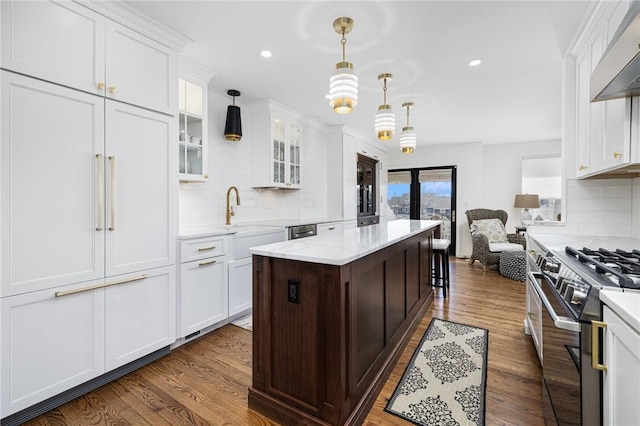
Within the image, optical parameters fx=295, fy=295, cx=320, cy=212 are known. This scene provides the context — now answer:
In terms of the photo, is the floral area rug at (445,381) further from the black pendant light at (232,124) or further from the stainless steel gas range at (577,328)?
the black pendant light at (232,124)

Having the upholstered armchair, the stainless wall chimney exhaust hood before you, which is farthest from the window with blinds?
the stainless wall chimney exhaust hood

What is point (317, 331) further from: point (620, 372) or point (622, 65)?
point (622, 65)

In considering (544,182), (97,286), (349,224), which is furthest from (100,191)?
(544,182)

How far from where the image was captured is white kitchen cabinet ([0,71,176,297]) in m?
1.55

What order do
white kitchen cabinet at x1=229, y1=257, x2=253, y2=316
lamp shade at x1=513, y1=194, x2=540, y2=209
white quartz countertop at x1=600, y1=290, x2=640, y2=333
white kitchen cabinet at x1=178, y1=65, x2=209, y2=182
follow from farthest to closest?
lamp shade at x1=513, y1=194, x2=540, y2=209 < white kitchen cabinet at x1=229, y1=257, x2=253, y2=316 < white kitchen cabinet at x1=178, y1=65, x2=209, y2=182 < white quartz countertop at x1=600, y1=290, x2=640, y2=333

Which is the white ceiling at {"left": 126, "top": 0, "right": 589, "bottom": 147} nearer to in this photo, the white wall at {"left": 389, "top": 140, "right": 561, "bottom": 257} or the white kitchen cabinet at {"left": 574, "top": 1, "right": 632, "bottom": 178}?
the white kitchen cabinet at {"left": 574, "top": 1, "right": 632, "bottom": 178}

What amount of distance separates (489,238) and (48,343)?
236 inches

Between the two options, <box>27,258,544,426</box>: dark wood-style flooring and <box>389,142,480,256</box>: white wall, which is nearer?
<box>27,258,544,426</box>: dark wood-style flooring

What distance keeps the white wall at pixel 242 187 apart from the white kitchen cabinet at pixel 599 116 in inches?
129

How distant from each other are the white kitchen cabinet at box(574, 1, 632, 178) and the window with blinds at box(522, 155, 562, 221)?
4437 mm

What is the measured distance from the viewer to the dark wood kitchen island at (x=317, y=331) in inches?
57.8

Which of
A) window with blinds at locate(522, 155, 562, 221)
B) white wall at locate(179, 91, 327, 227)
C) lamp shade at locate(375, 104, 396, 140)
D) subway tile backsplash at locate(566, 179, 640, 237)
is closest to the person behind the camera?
subway tile backsplash at locate(566, 179, 640, 237)

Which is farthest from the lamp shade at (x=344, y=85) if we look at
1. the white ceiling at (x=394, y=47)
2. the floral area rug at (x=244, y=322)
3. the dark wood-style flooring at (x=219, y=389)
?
the floral area rug at (x=244, y=322)

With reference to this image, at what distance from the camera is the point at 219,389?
192 cm
